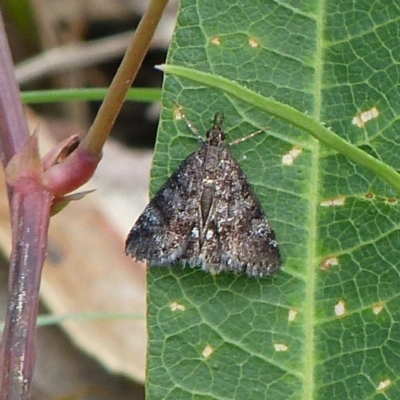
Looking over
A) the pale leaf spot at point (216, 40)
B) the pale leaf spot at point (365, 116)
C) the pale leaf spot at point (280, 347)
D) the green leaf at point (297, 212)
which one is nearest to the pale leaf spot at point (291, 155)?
the green leaf at point (297, 212)

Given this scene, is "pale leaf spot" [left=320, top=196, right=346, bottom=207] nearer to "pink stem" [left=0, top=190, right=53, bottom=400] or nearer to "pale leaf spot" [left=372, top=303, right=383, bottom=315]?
"pale leaf spot" [left=372, top=303, right=383, bottom=315]

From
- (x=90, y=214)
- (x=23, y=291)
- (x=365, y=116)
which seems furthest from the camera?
(x=90, y=214)

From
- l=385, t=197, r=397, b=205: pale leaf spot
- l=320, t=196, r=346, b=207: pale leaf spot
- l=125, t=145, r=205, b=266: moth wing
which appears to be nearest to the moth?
l=125, t=145, r=205, b=266: moth wing

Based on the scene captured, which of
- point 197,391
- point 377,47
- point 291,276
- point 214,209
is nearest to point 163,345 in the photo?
point 197,391

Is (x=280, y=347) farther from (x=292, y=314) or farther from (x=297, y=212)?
(x=297, y=212)

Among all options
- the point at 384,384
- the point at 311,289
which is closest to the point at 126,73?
the point at 311,289

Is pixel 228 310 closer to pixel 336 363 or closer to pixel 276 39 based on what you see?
pixel 336 363

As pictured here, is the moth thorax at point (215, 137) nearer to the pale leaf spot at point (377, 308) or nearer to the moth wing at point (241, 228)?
the moth wing at point (241, 228)
